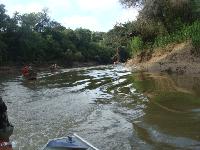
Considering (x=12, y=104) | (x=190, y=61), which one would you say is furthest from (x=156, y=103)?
(x=190, y=61)

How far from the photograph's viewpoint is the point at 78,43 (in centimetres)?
11644

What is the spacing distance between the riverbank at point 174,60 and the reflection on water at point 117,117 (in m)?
5.80

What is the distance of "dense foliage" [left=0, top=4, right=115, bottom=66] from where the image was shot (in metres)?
84.7

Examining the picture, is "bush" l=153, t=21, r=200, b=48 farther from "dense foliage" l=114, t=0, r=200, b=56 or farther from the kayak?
the kayak

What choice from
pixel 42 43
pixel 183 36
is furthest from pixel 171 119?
pixel 42 43

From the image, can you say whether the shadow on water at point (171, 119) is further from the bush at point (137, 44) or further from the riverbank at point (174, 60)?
the bush at point (137, 44)

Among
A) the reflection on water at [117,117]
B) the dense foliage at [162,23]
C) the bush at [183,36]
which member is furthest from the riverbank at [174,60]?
the reflection on water at [117,117]

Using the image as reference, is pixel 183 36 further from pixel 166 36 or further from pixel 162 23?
pixel 162 23

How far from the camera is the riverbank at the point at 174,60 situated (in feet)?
91.6

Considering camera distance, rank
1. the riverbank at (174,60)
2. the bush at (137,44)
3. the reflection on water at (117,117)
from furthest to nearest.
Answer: the bush at (137,44)
the riverbank at (174,60)
the reflection on water at (117,117)

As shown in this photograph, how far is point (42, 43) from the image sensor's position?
314ft

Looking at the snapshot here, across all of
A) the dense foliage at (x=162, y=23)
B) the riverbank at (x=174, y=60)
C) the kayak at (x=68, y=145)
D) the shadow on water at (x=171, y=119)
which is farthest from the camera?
the dense foliage at (x=162, y=23)

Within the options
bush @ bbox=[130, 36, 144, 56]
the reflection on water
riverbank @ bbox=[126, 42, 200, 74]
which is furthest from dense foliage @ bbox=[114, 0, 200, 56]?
the reflection on water

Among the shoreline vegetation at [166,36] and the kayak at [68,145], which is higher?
the shoreline vegetation at [166,36]
